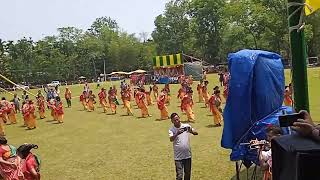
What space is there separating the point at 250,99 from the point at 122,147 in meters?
7.72

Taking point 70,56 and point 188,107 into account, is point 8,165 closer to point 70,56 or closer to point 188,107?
point 188,107

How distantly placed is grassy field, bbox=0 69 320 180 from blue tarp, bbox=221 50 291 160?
0.91 m

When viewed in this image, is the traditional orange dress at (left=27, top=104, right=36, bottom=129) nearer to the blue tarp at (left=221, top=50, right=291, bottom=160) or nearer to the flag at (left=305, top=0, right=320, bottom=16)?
the blue tarp at (left=221, top=50, right=291, bottom=160)

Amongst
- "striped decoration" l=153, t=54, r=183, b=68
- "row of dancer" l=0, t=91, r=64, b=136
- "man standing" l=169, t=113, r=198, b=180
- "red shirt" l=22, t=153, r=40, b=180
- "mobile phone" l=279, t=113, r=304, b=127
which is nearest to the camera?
"mobile phone" l=279, t=113, r=304, b=127

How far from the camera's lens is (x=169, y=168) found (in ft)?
35.6

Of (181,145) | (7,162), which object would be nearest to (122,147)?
(181,145)

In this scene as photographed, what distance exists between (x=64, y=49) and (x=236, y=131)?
8380cm

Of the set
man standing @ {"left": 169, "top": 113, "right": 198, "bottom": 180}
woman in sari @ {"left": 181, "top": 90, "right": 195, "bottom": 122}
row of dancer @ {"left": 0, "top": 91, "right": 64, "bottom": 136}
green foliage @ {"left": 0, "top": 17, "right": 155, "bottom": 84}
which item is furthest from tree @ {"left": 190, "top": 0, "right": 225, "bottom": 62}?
man standing @ {"left": 169, "top": 113, "right": 198, "bottom": 180}

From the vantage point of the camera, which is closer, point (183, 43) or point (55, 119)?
point (55, 119)

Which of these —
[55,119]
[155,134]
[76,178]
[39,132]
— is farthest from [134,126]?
[76,178]

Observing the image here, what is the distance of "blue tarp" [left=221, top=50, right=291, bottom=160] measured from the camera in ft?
24.6

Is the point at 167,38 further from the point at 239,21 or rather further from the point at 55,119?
the point at 55,119

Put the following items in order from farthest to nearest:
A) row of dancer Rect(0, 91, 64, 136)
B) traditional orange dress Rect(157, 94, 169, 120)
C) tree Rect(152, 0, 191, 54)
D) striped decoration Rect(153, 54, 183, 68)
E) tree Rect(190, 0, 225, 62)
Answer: tree Rect(152, 0, 191, 54) < tree Rect(190, 0, 225, 62) < striped decoration Rect(153, 54, 183, 68) < row of dancer Rect(0, 91, 64, 136) < traditional orange dress Rect(157, 94, 169, 120)

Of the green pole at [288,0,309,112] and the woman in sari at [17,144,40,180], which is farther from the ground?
the green pole at [288,0,309,112]
